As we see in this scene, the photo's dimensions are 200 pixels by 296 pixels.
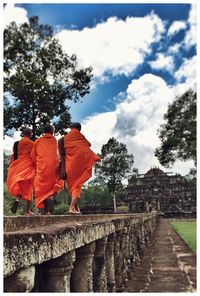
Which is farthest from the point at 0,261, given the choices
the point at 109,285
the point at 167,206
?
the point at 167,206

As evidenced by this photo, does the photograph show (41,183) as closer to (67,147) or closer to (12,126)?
(67,147)

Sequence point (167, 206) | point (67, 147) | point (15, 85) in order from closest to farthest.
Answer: point (67, 147) < point (15, 85) < point (167, 206)

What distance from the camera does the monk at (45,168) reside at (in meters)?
6.26

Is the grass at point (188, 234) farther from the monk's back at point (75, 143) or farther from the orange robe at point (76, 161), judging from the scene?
the monk's back at point (75, 143)

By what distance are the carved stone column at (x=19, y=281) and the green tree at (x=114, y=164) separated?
35435 millimetres

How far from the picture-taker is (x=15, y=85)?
13.3 m

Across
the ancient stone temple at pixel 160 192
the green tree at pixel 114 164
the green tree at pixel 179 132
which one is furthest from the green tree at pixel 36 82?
the ancient stone temple at pixel 160 192

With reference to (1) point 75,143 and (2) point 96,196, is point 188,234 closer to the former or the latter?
(1) point 75,143

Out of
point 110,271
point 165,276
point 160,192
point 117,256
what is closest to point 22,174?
point 117,256

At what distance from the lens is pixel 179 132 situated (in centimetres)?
1775

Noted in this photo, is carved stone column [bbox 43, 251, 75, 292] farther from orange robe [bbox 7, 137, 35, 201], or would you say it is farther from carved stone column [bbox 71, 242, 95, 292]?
orange robe [bbox 7, 137, 35, 201]

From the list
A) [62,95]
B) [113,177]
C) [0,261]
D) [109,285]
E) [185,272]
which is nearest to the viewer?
[0,261]

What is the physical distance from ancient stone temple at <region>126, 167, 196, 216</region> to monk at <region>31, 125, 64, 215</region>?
42514 millimetres

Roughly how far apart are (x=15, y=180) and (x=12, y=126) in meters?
7.75
